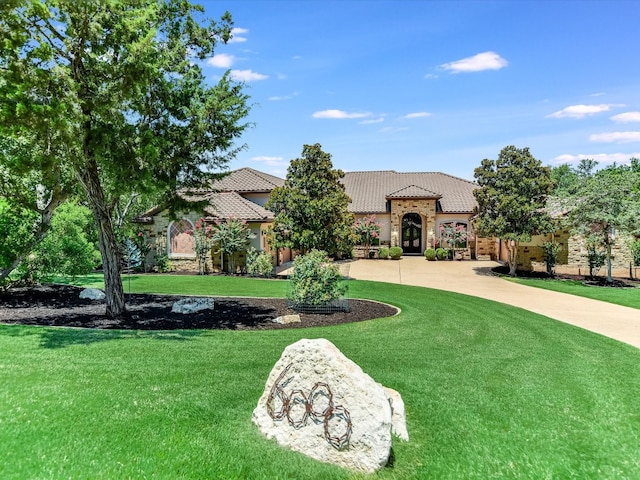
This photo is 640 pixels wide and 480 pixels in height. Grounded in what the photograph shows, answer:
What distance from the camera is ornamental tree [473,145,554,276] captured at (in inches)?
868

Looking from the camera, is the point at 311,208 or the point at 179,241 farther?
the point at 179,241

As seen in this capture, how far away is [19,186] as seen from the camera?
13492mm

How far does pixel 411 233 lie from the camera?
33594 millimetres

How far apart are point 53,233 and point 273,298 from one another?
307 inches

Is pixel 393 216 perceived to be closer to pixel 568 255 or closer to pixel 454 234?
pixel 454 234

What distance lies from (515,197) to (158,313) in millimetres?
18063

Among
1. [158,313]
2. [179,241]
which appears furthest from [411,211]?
[158,313]

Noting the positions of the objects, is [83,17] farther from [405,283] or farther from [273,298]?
[405,283]

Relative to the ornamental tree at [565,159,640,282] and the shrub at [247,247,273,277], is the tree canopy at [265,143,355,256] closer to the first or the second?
the shrub at [247,247,273,277]

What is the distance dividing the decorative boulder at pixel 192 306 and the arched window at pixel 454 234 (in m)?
21.6

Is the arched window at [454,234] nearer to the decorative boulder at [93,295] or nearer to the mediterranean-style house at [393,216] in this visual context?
the mediterranean-style house at [393,216]

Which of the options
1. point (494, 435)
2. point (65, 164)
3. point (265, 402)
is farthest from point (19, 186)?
point (494, 435)

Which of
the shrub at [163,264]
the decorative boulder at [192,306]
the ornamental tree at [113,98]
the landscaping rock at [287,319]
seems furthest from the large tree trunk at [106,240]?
the shrub at [163,264]

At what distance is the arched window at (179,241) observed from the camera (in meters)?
24.8
